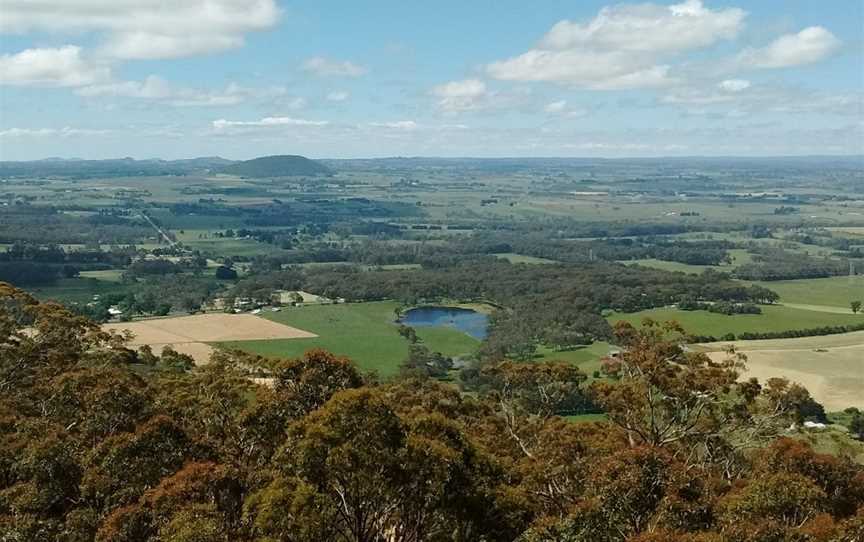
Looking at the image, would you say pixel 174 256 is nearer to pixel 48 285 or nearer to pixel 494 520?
pixel 48 285

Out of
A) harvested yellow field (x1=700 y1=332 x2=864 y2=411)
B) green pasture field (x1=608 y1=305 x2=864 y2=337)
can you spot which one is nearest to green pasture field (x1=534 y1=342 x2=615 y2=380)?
green pasture field (x1=608 y1=305 x2=864 y2=337)

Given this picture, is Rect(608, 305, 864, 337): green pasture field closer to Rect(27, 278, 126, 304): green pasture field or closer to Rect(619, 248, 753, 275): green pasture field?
Rect(619, 248, 753, 275): green pasture field

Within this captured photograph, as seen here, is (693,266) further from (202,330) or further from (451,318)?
(202,330)

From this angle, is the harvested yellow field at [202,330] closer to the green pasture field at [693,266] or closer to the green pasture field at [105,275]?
the green pasture field at [105,275]

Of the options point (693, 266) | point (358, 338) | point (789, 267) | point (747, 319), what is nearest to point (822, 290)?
point (789, 267)

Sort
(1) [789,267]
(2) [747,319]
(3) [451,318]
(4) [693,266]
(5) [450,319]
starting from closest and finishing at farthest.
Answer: (2) [747,319], (5) [450,319], (3) [451,318], (1) [789,267], (4) [693,266]

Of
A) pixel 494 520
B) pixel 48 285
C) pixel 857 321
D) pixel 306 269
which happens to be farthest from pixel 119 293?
pixel 494 520
